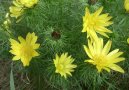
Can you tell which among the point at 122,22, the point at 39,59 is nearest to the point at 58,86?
the point at 39,59

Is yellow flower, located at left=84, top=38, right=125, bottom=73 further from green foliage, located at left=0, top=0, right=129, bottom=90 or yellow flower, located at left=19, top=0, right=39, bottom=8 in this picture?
yellow flower, located at left=19, top=0, right=39, bottom=8

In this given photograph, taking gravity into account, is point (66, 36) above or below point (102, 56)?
above

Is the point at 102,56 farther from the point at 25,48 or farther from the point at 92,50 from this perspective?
the point at 25,48

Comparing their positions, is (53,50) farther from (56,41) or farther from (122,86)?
(122,86)

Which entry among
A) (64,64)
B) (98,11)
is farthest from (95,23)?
(64,64)

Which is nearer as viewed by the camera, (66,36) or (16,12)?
(66,36)

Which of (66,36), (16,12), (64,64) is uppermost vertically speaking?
(16,12)
